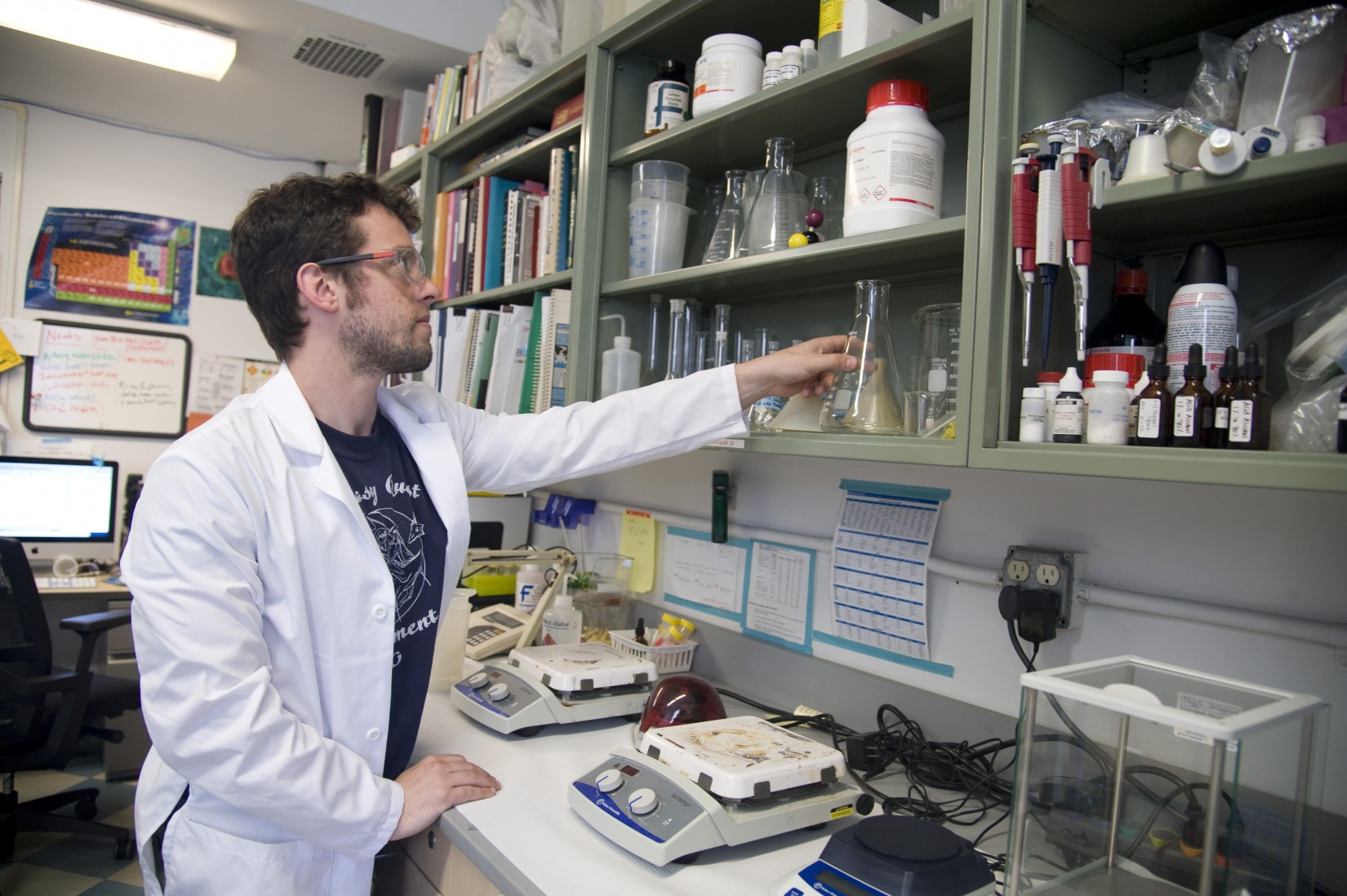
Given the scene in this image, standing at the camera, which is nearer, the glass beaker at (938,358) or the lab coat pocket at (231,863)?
the lab coat pocket at (231,863)

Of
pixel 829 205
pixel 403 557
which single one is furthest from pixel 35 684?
pixel 829 205

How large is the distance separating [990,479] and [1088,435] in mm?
391

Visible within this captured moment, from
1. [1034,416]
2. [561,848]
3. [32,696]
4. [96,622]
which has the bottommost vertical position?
[32,696]

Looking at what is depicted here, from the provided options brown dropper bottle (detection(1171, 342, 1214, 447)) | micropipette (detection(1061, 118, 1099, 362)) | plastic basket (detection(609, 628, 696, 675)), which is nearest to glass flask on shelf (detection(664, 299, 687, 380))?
plastic basket (detection(609, 628, 696, 675))

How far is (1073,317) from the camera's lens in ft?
3.57

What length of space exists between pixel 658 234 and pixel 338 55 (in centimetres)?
172

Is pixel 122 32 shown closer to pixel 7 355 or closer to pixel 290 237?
pixel 7 355

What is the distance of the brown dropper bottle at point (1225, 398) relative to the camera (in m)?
0.84

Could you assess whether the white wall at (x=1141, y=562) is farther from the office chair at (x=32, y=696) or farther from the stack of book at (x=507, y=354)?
the office chair at (x=32, y=696)

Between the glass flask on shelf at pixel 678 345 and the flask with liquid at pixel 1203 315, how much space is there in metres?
0.93

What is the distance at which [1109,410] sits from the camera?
36.2 inches

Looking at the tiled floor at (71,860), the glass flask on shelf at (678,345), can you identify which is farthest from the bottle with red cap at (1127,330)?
the tiled floor at (71,860)

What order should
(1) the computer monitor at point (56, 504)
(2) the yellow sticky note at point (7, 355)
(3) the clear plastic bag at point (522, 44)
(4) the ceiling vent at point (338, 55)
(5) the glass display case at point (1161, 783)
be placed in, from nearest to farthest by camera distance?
(5) the glass display case at point (1161, 783) → (3) the clear plastic bag at point (522, 44) → (4) the ceiling vent at point (338, 55) → (1) the computer monitor at point (56, 504) → (2) the yellow sticky note at point (7, 355)

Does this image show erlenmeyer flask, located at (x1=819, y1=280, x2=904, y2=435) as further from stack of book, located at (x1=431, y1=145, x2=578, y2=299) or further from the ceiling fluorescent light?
the ceiling fluorescent light
